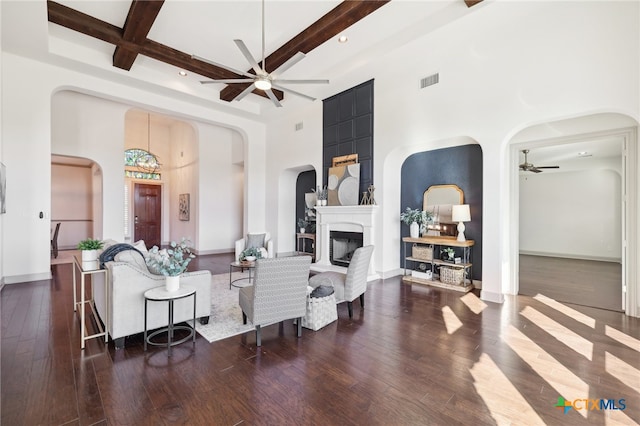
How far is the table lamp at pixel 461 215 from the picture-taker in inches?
198

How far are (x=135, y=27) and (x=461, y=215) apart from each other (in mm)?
6159

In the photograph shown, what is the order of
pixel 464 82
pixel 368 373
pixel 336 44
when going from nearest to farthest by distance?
pixel 368 373
pixel 464 82
pixel 336 44

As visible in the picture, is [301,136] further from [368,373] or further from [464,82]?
[368,373]

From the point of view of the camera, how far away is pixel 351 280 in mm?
3631

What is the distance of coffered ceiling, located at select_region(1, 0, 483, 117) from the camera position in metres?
4.13

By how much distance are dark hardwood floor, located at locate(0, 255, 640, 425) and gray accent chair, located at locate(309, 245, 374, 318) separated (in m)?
0.29

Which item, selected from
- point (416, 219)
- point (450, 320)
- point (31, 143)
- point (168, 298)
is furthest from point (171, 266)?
point (31, 143)

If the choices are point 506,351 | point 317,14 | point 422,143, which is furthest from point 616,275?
point 317,14

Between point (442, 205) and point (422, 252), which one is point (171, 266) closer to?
point (422, 252)

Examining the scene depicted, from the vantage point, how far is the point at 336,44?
199 inches

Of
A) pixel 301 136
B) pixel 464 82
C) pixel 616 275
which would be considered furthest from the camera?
pixel 301 136

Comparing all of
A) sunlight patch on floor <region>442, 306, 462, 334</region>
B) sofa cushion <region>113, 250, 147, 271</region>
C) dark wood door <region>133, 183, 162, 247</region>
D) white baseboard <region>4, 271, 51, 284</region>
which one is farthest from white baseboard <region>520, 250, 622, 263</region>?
dark wood door <region>133, 183, 162, 247</region>

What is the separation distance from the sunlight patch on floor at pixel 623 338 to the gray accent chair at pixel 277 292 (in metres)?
3.30

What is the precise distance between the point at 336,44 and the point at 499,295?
4.87 m
